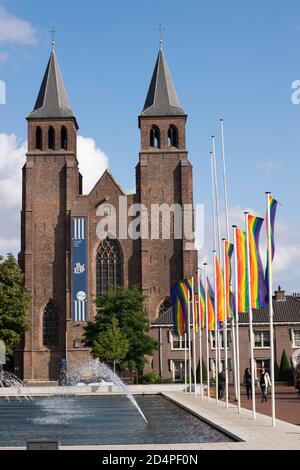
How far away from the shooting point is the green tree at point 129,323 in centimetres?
5709

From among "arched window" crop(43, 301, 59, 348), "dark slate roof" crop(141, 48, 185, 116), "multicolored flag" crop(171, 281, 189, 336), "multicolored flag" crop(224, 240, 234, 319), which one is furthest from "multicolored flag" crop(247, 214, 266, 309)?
"dark slate roof" crop(141, 48, 185, 116)

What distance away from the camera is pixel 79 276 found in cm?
6931

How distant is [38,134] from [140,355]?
2749 cm

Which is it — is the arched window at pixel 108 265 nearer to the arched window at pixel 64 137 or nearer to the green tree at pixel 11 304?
the arched window at pixel 64 137

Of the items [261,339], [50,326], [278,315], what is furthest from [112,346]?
[50,326]

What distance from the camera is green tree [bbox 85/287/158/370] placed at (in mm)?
57094

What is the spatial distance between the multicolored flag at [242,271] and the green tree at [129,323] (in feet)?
104

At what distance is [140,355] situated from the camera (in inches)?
2249

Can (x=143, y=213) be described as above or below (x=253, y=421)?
above

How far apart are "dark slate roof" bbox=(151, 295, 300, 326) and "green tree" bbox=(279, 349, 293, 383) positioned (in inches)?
150

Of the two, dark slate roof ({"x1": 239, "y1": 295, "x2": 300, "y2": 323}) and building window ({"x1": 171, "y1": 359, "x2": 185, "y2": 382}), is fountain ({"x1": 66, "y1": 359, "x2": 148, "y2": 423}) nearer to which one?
building window ({"x1": 171, "y1": 359, "x2": 185, "y2": 382})
